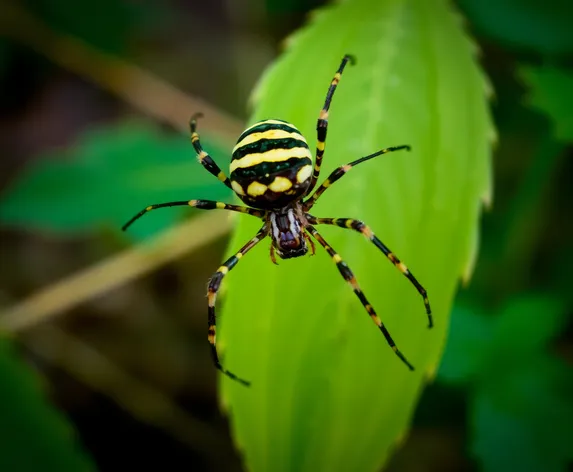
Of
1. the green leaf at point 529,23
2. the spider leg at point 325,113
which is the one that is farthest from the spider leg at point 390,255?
the green leaf at point 529,23

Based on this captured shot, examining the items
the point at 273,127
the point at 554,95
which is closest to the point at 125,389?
the point at 273,127

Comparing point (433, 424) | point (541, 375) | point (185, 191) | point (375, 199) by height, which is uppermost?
point (375, 199)

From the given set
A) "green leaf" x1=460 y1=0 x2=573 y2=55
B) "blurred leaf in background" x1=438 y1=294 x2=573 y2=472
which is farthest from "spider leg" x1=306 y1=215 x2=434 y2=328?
"green leaf" x1=460 y1=0 x2=573 y2=55

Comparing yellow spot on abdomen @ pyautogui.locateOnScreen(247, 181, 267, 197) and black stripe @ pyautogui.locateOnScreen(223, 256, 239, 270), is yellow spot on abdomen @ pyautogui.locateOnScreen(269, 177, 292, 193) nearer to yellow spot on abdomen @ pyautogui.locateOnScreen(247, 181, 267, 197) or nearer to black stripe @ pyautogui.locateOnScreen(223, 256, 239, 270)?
yellow spot on abdomen @ pyautogui.locateOnScreen(247, 181, 267, 197)

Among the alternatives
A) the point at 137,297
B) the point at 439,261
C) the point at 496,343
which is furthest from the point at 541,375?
the point at 137,297

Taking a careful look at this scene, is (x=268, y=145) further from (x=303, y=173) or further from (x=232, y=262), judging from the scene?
(x=232, y=262)

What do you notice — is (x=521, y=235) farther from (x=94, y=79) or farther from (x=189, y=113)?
(x=94, y=79)
